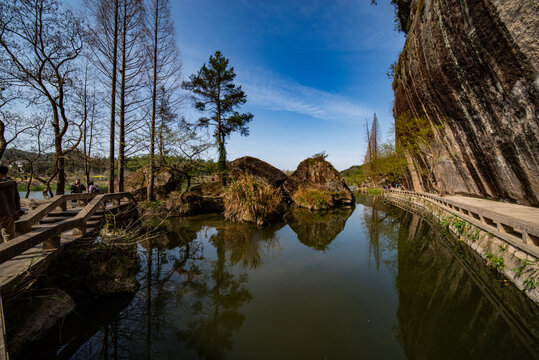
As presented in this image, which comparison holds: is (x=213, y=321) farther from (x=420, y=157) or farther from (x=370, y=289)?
(x=420, y=157)

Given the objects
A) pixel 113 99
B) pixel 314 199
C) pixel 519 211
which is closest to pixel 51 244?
pixel 113 99

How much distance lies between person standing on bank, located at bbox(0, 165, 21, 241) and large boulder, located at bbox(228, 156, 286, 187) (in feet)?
38.6

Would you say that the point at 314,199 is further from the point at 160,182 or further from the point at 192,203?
the point at 160,182

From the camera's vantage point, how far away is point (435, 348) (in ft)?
8.86

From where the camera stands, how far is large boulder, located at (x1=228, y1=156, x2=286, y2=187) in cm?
1612

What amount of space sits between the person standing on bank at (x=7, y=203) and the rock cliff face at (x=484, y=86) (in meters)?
11.1

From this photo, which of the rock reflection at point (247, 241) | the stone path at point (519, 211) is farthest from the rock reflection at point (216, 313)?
the stone path at point (519, 211)

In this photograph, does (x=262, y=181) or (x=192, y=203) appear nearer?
(x=192, y=203)

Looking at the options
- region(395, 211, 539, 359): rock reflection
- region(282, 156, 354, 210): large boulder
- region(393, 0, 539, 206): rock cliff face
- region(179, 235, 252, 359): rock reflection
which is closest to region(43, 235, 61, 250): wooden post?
region(179, 235, 252, 359): rock reflection

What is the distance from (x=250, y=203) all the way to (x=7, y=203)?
7.26 meters

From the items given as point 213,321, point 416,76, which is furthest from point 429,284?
point 416,76

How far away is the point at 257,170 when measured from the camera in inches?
669

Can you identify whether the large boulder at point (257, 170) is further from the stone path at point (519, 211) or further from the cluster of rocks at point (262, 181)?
the stone path at point (519, 211)

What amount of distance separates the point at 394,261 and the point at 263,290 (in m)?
3.75
